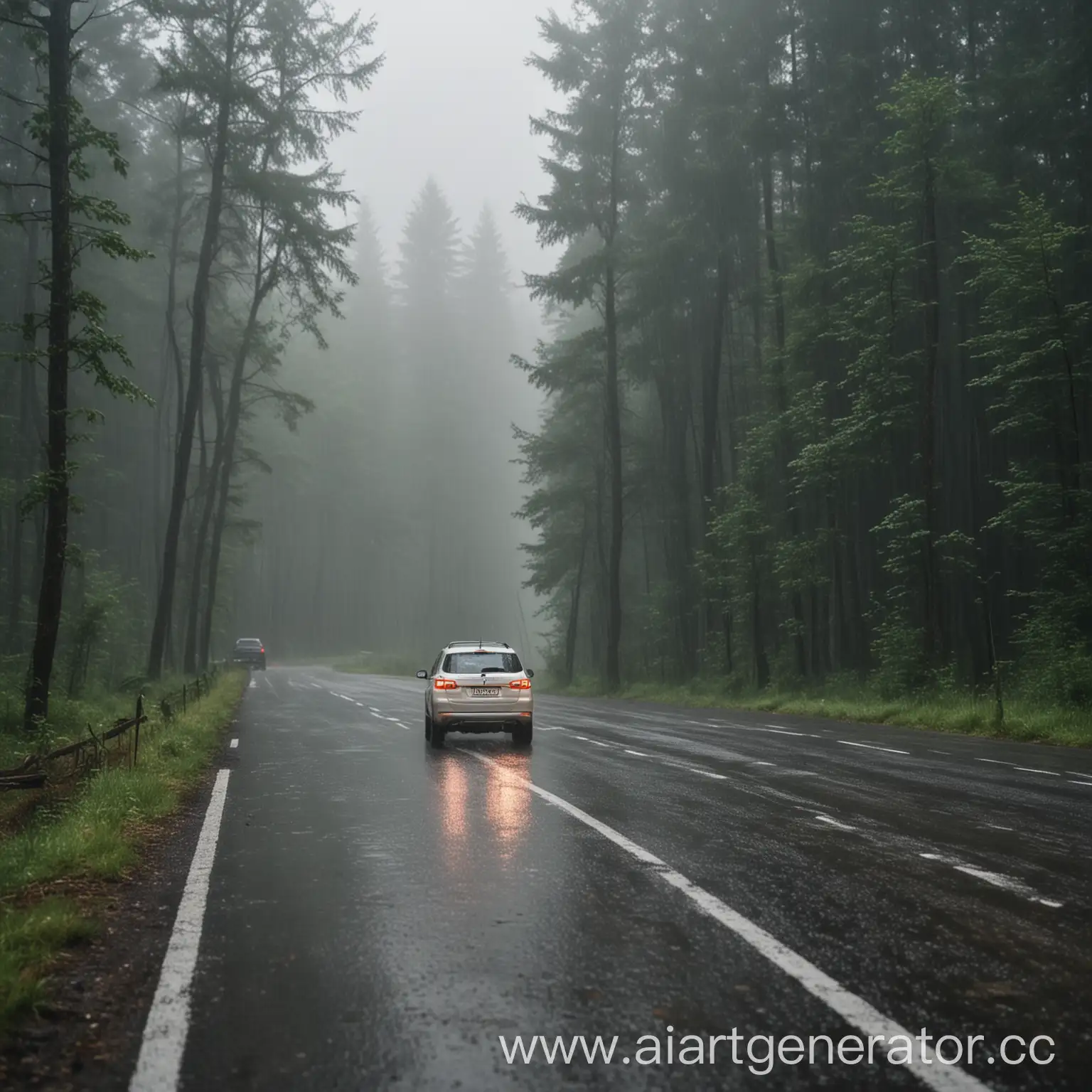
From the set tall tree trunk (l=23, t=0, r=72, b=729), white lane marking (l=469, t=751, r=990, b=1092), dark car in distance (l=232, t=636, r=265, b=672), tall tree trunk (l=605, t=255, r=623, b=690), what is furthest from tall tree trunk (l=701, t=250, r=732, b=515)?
dark car in distance (l=232, t=636, r=265, b=672)

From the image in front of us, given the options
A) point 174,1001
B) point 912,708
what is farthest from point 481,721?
point 174,1001

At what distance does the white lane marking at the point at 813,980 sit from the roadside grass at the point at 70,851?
352cm

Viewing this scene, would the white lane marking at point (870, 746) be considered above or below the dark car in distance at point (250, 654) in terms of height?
below

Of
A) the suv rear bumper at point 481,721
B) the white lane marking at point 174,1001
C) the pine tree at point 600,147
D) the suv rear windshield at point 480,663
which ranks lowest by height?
the white lane marking at point 174,1001

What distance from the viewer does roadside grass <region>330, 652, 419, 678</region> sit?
63469 millimetres

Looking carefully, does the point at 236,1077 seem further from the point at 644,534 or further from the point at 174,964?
the point at 644,534

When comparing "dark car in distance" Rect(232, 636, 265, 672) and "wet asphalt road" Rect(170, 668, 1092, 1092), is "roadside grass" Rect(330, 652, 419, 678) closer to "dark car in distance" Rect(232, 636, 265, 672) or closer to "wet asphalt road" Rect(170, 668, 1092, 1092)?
"dark car in distance" Rect(232, 636, 265, 672)

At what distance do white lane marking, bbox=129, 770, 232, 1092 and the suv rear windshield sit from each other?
9804mm

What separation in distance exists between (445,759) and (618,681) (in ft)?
74.9

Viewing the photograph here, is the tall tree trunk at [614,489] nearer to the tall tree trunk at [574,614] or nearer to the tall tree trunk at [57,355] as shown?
the tall tree trunk at [574,614]

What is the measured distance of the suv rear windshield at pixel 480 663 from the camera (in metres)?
17.7

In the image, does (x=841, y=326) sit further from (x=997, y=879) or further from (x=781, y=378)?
(x=997, y=879)

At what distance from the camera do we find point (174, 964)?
532cm

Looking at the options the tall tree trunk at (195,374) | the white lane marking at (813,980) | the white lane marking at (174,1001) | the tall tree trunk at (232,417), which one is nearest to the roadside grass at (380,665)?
the tall tree trunk at (232,417)
